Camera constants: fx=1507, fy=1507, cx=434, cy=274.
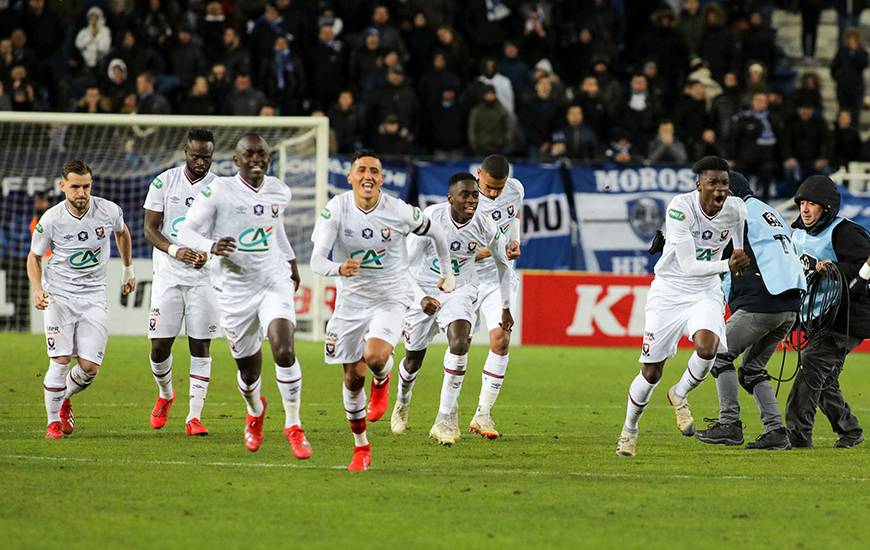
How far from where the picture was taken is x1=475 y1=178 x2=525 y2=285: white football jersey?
12.7m

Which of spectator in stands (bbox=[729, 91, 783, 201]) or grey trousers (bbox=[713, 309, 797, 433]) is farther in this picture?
spectator in stands (bbox=[729, 91, 783, 201])

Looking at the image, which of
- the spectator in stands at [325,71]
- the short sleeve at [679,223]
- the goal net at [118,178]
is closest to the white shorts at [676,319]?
the short sleeve at [679,223]

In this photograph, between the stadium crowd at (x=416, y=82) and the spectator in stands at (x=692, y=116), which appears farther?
the spectator in stands at (x=692, y=116)

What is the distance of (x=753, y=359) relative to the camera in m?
12.1

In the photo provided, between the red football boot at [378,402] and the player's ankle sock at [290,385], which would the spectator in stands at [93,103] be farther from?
the player's ankle sock at [290,385]

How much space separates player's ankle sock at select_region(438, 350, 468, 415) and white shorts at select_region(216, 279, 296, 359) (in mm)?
1954

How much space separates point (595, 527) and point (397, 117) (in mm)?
16937

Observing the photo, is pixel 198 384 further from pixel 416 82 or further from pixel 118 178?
pixel 416 82

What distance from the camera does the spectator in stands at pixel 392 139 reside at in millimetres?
→ 24344

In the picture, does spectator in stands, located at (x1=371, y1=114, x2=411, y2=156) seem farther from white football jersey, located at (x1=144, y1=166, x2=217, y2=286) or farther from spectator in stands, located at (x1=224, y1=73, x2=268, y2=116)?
white football jersey, located at (x1=144, y1=166, x2=217, y2=286)

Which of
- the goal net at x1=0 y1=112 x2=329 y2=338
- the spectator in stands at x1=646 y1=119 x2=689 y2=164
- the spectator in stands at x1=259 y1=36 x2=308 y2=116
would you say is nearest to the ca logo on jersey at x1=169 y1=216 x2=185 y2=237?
the goal net at x1=0 y1=112 x2=329 y2=338

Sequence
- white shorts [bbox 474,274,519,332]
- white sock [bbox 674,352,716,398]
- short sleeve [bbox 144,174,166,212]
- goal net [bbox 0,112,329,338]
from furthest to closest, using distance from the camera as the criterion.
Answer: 1. goal net [bbox 0,112,329,338]
2. white shorts [bbox 474,274,519,332]
3. short sleeve [bbox 144,174,166,212]
4. white sock [bbox 674,352,716,398]

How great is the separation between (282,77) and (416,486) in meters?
16.3

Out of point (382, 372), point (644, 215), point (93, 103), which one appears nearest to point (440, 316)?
point (382, 372)
